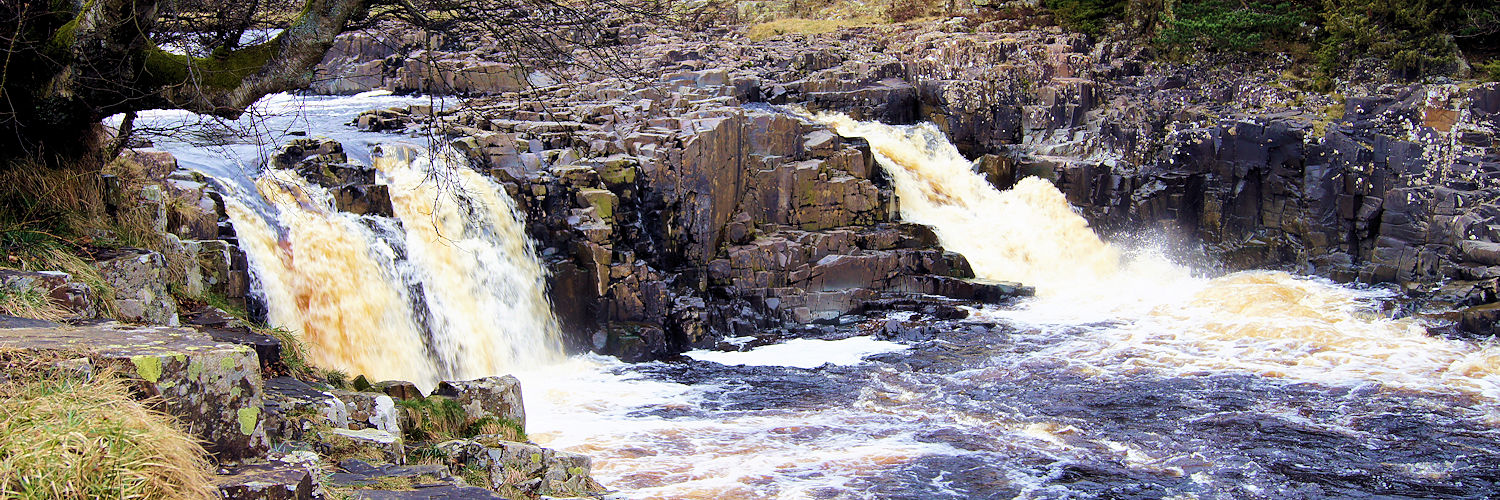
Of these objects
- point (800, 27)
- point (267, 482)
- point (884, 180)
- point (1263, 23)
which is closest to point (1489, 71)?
point (1263, 23)

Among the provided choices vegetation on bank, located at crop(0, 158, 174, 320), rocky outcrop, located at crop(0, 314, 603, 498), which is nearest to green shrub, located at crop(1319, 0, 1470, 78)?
rocky outcrop, located at crop(0, 314, 603, 498)

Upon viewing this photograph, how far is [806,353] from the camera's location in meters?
18.7

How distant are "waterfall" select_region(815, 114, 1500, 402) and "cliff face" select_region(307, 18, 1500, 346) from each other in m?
0.87

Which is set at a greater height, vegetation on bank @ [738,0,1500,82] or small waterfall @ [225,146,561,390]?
vegetation on bank @ [738,0,1500,82]

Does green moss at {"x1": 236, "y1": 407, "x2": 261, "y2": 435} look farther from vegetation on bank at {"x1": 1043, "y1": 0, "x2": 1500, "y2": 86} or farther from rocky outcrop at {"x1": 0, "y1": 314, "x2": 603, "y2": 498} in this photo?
vegetation on bank at {"x1": 1043, "y1": 0, "x2": 1500, "y2": 86}

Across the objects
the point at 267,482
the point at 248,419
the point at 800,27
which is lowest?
the point at 267,482

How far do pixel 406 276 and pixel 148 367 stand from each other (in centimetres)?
1176

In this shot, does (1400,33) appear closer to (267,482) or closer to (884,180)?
(884,180)

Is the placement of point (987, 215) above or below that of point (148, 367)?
above

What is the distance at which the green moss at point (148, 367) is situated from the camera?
4.76 metres

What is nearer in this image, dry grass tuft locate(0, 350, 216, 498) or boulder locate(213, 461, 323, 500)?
dry grass tuft locate(0, 350, 216, 498)

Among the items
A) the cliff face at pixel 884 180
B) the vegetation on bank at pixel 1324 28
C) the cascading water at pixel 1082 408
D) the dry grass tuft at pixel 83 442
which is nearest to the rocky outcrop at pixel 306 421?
the dry grass tuft at pixel 83 442

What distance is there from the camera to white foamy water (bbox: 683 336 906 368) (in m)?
18.0

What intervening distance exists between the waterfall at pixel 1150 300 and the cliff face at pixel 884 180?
0.87 metres
